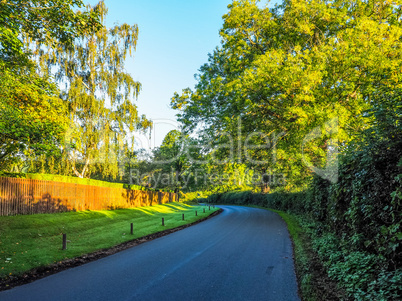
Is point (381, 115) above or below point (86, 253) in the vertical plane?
above

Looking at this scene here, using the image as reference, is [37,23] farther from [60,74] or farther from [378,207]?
[378,207]

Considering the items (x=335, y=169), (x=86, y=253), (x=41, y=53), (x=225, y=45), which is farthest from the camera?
(x=41, y=53)

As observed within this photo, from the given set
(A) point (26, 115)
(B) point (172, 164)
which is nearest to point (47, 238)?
(A) point (26, 115)

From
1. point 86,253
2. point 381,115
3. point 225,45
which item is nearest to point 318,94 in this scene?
point 225,45

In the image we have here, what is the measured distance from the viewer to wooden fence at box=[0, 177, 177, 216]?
1367 centimetres

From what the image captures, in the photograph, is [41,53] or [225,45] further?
[41,53]

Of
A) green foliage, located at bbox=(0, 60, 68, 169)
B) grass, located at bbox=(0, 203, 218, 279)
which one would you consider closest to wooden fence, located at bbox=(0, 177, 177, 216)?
grass, located at bbox=(0, 203, 218, 279)

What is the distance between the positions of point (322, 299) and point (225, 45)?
50.8 ft

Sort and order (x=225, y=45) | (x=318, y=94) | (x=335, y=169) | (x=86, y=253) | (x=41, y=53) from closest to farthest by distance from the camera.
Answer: (x=335, y=169) → (x=86, y=253) → (x=318, y=94) → (x=225, y=45) → (x=41, y=53)

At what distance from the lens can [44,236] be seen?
12070mm

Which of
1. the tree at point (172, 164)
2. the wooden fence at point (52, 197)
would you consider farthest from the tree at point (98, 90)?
the tree at point (172, 164)

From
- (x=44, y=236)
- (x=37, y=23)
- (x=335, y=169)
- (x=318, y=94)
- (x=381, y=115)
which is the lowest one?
(x=44, y=236)

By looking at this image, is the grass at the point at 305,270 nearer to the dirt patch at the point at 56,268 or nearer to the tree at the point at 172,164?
the dirt patch at the point at 56,268

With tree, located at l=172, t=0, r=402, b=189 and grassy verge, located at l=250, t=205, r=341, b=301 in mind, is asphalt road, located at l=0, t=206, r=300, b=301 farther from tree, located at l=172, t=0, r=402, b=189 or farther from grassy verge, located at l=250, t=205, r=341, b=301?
tree, located at l=172, t=0, r=402, b=189
